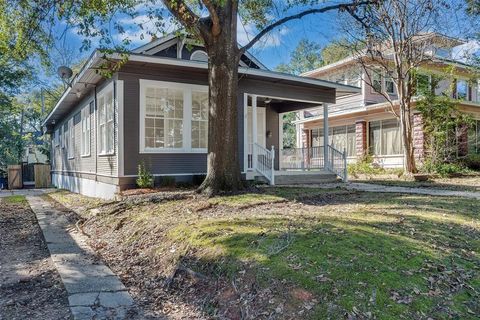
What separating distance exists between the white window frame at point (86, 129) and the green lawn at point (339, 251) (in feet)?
25.2

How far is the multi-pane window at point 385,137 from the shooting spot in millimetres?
19203

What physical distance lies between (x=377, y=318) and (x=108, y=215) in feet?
19.1

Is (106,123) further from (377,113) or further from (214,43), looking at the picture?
(377,113)

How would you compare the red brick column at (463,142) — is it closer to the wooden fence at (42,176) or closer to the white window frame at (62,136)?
the white window frame at (62,136)

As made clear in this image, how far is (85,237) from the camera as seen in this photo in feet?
21.2

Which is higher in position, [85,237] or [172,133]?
[172,133]

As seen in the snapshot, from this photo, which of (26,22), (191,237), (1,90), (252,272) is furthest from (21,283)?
(1,90)

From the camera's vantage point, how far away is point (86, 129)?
47.1 feet

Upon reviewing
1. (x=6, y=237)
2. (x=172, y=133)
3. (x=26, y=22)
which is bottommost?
(x=6, y=237)

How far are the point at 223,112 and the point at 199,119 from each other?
349cm

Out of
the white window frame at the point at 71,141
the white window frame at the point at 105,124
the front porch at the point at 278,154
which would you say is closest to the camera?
the white window frame at the point at 105,124

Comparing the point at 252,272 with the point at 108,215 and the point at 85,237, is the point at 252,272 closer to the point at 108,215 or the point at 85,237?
the point at 85,237

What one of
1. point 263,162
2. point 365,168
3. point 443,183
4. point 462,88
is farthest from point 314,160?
point 462,88

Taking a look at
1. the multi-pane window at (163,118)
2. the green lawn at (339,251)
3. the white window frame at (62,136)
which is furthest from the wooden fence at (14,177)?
the green lawn at (339,251)
